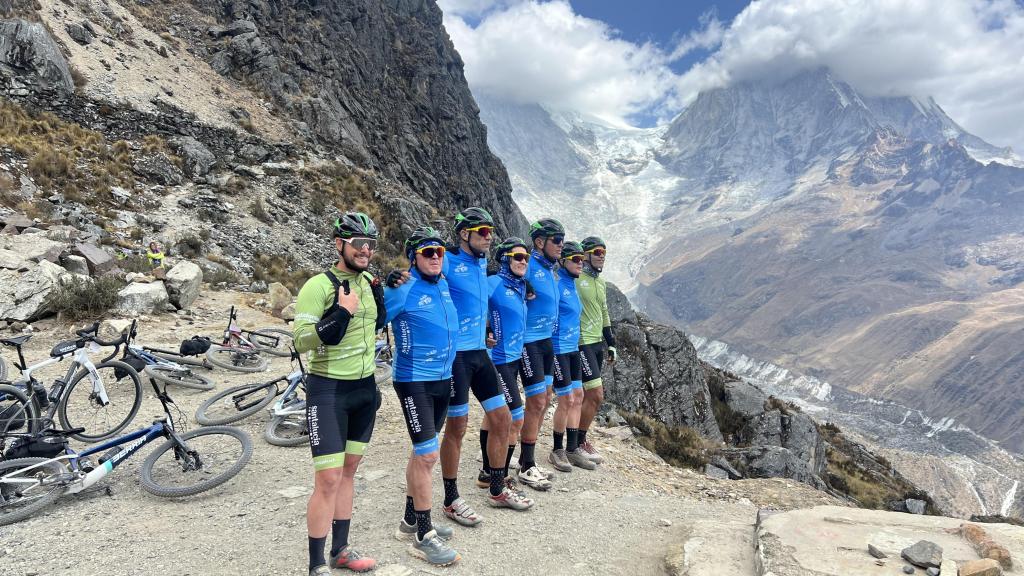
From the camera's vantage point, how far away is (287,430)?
788cm

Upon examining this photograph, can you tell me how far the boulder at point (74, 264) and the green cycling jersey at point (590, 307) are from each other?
42.4 feet

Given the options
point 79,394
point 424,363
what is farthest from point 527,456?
point 79,394

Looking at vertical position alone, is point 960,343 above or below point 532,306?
above

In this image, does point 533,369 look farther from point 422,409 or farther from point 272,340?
point 272,340

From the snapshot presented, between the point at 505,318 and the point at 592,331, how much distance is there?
85.9 inches

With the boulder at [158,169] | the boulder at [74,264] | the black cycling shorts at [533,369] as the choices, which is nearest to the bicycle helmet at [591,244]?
the black cycling shorts at [533,369]

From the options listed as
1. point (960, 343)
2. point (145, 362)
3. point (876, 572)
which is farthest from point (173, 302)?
point (960, 343)

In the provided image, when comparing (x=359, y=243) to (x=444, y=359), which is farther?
(x=444, y=359)

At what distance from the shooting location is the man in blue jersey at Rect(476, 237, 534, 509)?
Result: 6.11 metres

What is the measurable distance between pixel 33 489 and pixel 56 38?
34.1 metres

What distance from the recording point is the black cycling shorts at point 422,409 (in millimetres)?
4680

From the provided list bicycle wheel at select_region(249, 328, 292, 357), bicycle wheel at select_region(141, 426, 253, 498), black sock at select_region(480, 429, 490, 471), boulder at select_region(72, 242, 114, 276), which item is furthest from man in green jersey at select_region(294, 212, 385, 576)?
boulder at select_region(72, 242, 114, 276)

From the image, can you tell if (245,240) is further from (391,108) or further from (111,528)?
(391,108)

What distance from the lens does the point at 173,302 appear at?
13.9 m
